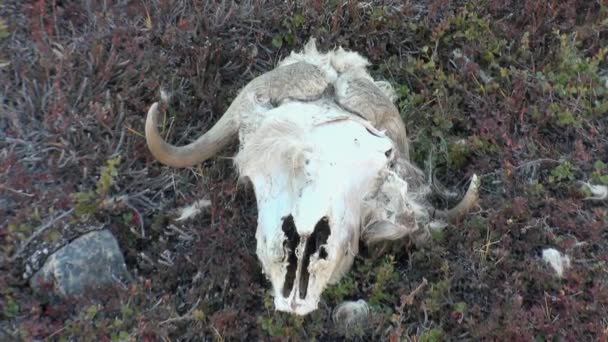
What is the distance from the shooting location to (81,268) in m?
4.53

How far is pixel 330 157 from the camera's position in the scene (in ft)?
14.2

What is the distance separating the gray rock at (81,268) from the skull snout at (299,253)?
1.28m

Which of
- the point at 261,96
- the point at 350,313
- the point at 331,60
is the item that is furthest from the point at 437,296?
the point at 331,60

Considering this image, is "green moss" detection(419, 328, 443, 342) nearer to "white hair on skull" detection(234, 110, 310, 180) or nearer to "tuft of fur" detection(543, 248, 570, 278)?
"tuft of fur" detection(543, 248, 570, 278)

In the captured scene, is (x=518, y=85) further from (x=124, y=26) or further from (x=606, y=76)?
(x=124, y=26)

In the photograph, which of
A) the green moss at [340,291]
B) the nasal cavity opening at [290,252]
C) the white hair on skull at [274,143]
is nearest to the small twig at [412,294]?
the green moss at [340,291]

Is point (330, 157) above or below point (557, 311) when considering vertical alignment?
above

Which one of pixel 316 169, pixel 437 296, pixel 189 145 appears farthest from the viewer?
pixel 189 145

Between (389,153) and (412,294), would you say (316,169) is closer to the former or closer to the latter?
(389,153)

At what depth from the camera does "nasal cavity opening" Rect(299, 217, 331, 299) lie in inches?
149

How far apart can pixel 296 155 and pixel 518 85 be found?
7.21 feet

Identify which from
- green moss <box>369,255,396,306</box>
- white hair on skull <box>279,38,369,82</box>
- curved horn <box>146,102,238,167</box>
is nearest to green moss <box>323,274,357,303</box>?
green moss <box>369,255,396,306</box>

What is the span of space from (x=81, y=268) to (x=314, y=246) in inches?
63.0

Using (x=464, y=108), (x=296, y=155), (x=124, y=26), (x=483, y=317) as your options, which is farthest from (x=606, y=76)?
(x=124, y=26)
